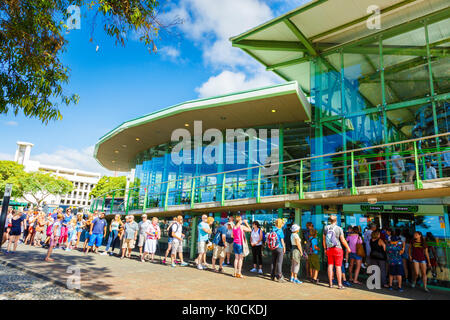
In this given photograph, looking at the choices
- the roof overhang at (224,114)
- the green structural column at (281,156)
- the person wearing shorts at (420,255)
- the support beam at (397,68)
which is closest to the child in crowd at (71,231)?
the roof overhang at (224,114)

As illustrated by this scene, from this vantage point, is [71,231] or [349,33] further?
[71,231]

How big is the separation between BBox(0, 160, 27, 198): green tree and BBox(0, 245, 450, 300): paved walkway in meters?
44.2

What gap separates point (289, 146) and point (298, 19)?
5630 millimetres

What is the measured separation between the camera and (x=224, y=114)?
1398 centimetres

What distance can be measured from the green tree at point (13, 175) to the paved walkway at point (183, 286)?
1739 inches

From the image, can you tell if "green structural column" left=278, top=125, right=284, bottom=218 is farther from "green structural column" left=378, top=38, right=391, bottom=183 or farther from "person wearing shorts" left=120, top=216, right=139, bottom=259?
"person wearing shorts" left=120, top=216, right=139, bottom=259

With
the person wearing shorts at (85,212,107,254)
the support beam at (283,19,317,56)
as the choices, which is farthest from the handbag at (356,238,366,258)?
the person wearing shorts at (85,212,107,254)

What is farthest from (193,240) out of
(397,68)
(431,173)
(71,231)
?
(397,68)

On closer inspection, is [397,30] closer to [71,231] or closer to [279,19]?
[279,19]

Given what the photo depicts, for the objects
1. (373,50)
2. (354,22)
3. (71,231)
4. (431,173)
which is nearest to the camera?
(431,173)

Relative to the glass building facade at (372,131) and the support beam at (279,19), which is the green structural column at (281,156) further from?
the support beam at (279,19)

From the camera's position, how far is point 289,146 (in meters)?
14.2

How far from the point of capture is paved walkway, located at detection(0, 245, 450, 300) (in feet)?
19.9

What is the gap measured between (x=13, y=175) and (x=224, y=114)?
1924 inches
